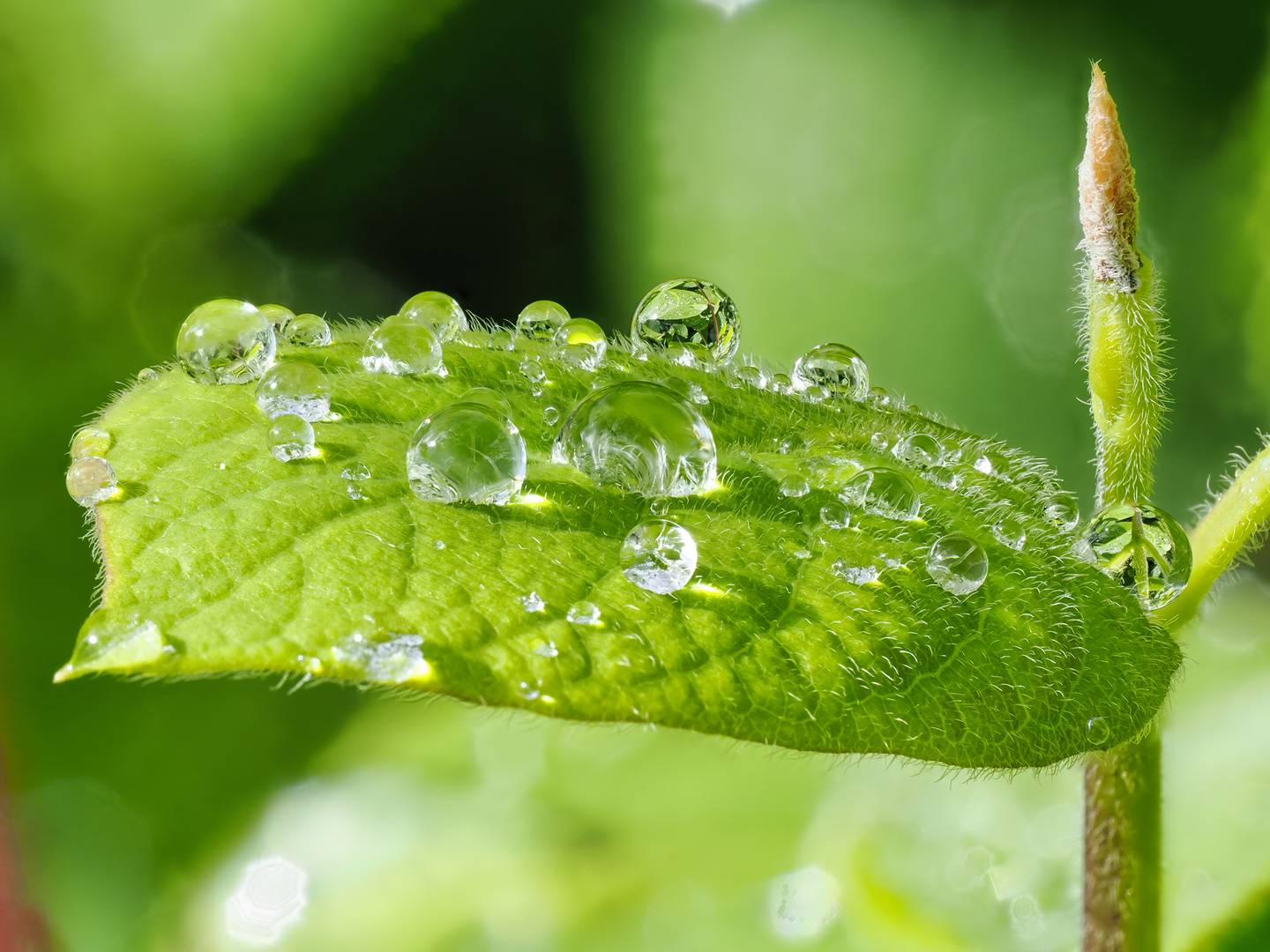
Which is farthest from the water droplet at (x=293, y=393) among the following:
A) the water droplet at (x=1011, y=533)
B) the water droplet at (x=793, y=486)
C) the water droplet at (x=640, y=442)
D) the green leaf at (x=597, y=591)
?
the water droplet at (x=1011, y=533)

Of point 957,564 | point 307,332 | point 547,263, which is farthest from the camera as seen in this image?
point 547,263

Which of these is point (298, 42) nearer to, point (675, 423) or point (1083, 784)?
point (675, 423)

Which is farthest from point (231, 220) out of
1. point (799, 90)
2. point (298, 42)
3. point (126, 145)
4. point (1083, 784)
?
point (1083, 784)

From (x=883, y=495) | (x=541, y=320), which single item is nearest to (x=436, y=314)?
(x=541, y=320)

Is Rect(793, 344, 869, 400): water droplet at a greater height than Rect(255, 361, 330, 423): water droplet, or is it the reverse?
Rect(255, 361, 330, 423): water droplet

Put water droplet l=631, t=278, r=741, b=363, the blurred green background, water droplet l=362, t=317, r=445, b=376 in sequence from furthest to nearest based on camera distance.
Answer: the blurred green background
water droplet l=631, t=278, r=741, b=363
water droplet l=362, t=317, r=445, b=376

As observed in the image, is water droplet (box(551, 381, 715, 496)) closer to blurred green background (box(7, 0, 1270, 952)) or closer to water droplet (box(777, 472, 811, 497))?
water droplet (box(777, 472, 811, 497))

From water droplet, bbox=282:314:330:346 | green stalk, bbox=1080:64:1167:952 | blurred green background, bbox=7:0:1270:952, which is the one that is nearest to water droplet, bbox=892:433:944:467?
green stalk, bbox=1080:64:1167:952

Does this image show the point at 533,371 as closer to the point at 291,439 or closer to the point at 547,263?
the point at 291,439
